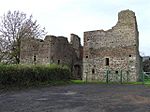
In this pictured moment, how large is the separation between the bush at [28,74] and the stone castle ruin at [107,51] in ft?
18.7

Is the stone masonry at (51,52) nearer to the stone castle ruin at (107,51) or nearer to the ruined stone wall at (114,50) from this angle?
the stone castle ruin at (107,51)

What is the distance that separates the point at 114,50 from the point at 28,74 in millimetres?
12755

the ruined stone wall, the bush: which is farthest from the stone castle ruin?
the bush

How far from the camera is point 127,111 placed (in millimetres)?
9219

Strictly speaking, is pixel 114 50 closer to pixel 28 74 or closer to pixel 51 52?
pixel 51 52

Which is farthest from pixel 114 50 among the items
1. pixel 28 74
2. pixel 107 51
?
pixel 28 74

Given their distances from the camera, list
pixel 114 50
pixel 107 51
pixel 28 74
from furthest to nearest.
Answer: pixel 107 51, pixel 114 50, pixel 28 74

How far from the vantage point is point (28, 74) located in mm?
21375

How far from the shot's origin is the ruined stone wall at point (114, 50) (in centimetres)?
2909

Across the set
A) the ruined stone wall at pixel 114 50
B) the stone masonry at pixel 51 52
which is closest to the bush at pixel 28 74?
the ruined stone wall at pixel 114 50

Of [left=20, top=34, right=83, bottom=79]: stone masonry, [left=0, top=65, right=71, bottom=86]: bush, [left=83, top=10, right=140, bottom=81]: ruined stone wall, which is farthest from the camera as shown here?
[left=20, top=34, right=83, bottom=79]: stone masonry

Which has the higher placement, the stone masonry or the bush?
the stone masonry

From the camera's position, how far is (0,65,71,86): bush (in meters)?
19.1

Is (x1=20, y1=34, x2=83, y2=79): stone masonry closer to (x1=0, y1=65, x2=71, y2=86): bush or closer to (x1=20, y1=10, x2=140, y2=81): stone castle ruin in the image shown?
(x1=20, y1=10, x2=140, y2=81): stone castle ruin
